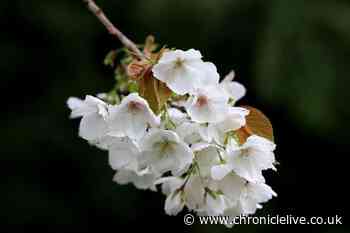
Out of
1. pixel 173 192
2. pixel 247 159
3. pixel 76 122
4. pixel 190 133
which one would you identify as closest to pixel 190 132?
pixel 190 133

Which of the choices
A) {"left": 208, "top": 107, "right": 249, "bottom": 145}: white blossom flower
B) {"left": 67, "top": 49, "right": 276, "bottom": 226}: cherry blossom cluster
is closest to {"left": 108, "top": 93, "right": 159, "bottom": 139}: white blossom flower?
{"left": 67, "top": 49, "right": 276, "bottom": 226}: cherry blossom cluster

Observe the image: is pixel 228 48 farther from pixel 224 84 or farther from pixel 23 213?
pixel 224 84

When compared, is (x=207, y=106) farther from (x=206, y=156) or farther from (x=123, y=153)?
(x=123, y=153)

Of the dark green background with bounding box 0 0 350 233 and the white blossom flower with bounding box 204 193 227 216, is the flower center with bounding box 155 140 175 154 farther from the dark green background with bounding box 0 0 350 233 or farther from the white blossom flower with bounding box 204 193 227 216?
the dark green background with bounding box 0 0 350 233

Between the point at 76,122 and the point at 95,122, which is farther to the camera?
the point at 76,122

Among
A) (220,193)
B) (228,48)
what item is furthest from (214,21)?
(220,193)

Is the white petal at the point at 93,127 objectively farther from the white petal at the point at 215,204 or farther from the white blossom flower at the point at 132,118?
the white petal at the point at 215,204

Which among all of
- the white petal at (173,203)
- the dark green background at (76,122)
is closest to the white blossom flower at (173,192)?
the white petal at (173,203)

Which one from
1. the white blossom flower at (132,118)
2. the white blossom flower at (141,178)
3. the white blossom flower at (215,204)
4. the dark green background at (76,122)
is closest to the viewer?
the white blossom flower at (132,118)

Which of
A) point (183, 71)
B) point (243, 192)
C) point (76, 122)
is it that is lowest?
point (243, 192)
